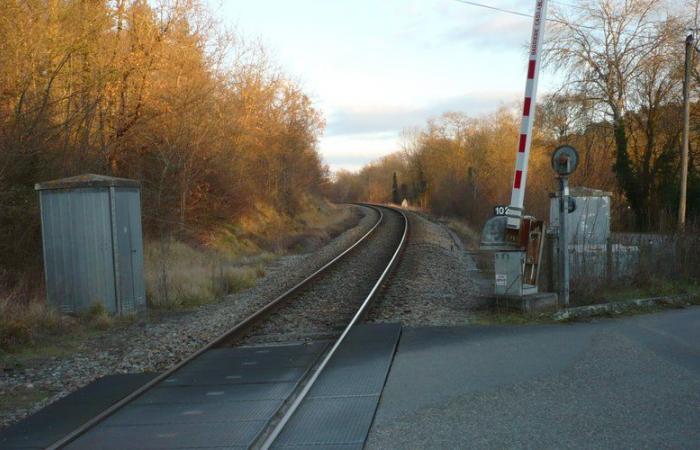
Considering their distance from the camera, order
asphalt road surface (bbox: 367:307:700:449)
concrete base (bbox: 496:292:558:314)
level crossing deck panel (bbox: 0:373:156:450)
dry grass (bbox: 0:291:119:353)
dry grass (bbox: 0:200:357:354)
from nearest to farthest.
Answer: asphalt road surface (bbox: 367:307:700:449) < level crossing deck panel (bbox: 0:373:156:450) < dry grass (bbox: 0:291:119:353) < dry grass (bbox: 0:200:357:354) < concrete base (bbox: 496:292:558:314)

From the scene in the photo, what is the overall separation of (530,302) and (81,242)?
7.55m

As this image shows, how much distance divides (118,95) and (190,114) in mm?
2787

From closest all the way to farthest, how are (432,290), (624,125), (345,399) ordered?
(345,399), (432,290), (624,125)

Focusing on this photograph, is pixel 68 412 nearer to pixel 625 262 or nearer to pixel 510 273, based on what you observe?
pixel 510 273

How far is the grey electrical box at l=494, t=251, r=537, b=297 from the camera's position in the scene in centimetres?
1045

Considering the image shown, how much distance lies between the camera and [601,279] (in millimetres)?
12352

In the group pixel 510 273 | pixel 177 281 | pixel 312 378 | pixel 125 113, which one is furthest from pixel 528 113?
pixel 125 113

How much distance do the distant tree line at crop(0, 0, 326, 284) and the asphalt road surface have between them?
818cm

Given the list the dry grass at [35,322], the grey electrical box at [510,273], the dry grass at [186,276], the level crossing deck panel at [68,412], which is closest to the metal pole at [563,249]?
the grey electrical box at [510,273]

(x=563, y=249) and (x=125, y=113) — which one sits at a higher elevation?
(x=125, y=113)

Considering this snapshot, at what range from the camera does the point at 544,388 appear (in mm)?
6461

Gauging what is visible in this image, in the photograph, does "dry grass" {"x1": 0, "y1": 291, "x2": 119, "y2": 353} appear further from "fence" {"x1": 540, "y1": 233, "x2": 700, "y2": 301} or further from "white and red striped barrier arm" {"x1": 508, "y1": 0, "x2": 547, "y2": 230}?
"fence" {"x1": 540, "y1": 233, "x2": 700, "y2": 301}

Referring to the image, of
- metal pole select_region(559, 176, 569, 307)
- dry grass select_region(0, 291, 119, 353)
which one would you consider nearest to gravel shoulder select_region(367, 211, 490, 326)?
metal pole select_region(559, 176, 569, 307)

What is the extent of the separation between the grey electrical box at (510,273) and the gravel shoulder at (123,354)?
4.39 metres
